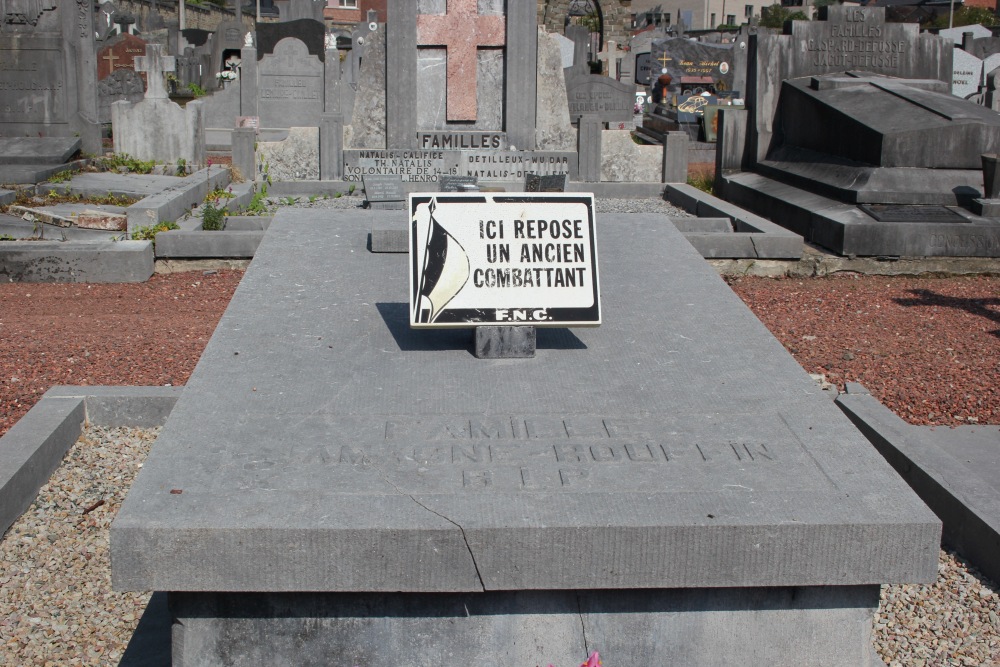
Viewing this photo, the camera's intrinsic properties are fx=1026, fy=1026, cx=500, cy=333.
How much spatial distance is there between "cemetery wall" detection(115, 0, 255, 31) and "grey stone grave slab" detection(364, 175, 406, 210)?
35953mm

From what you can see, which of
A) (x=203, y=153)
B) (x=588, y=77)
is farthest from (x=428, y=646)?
(x=588, y=77)

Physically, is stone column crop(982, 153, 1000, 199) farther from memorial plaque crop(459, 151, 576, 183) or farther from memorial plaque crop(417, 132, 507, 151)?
memorial plaque crop(417, 132, 507, 151)

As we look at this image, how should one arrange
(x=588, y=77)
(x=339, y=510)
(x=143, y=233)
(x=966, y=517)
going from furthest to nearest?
(x=588, y=77) < (x=143, y=233) < (x=966, y=517) < (x=339, y=510)

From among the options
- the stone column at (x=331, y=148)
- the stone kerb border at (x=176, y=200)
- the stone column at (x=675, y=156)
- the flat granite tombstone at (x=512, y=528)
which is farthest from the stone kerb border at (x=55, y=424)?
the stone column at (x=675, y=156)

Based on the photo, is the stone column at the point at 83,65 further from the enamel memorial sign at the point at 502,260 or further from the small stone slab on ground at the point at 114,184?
the enamel memorial sign at the point at 502,260

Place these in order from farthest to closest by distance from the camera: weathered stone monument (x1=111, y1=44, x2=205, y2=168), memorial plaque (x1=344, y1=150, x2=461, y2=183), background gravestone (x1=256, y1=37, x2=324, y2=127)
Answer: background gravestone (x1=256, y1=37, x2=324, y2=127)
weathered stone monument (x1=111, y1=44, x2=205, y2=168)
memorial plaque (x1=344, y1=150, x2=461, y2=183)

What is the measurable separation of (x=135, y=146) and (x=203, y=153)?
82cm

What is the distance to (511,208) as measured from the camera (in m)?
3.12

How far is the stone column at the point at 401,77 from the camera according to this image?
11398 mm

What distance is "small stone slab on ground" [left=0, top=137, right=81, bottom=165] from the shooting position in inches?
451

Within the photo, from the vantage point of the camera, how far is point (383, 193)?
9508 millimetres

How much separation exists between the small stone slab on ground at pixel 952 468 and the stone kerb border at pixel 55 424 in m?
2.97

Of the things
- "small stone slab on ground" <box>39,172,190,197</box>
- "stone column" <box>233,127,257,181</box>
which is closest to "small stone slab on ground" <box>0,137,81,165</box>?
"small stone slab on ground" <box>39,172,190,197</box>

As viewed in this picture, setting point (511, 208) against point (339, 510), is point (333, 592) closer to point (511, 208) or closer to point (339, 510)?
point (339, 510)
